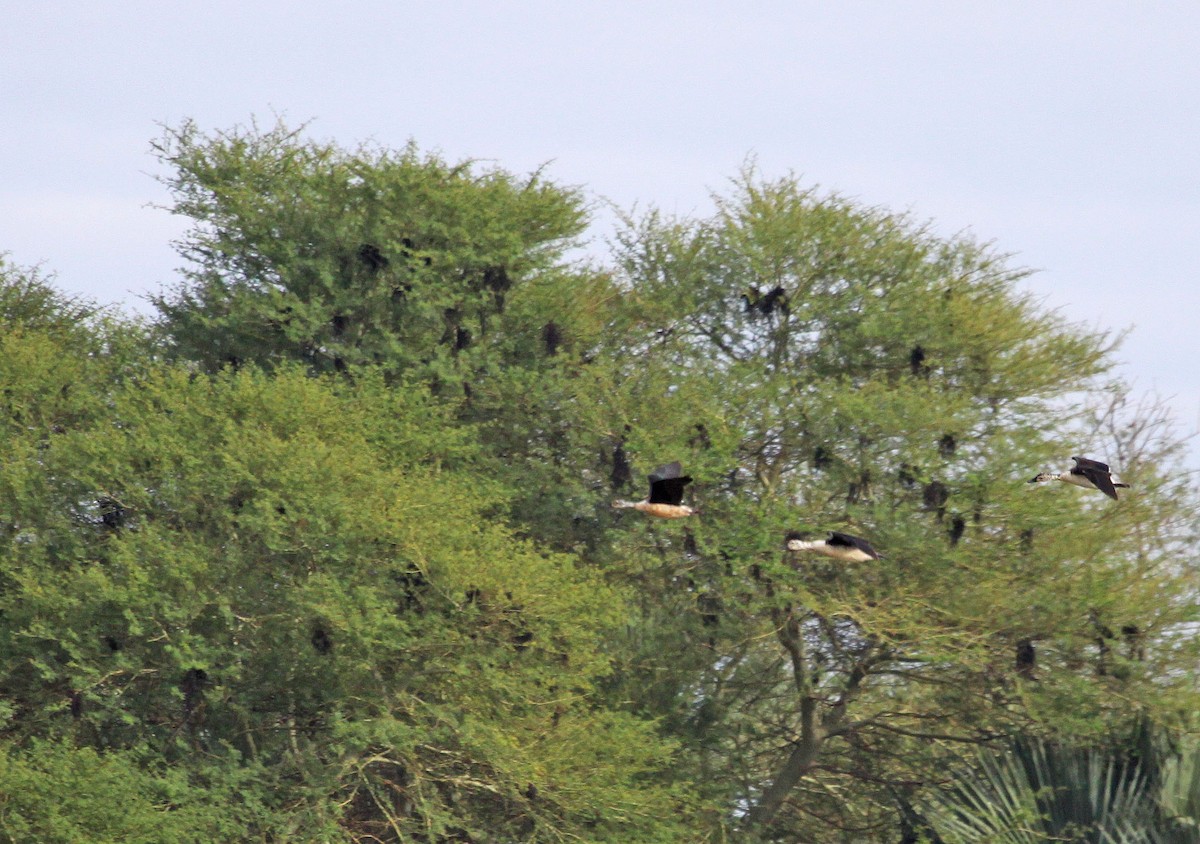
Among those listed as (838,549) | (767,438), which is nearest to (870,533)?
(767,438)

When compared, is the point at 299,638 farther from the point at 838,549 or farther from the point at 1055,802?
the point at 1055,802

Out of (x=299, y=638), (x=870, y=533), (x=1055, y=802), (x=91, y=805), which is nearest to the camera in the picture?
(x=91, y=805)

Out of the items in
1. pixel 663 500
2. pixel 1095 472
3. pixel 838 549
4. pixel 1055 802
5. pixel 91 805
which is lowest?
pixel 91 805

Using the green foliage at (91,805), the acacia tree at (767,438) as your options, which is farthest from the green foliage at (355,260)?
the green foliage at (91,805)

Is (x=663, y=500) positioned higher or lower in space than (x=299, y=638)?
higher

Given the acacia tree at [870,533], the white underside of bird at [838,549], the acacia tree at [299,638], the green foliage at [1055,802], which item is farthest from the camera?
the acacia tree at [870,533]

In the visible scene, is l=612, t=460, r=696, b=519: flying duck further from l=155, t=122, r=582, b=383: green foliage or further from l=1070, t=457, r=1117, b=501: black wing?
l=155, t=122, r=582, b=383: green foliage

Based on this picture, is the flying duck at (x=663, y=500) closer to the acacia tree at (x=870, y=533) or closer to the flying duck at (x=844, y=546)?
the flying duck at (x=844, y=546)

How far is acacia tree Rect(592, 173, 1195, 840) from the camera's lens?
83.1ft

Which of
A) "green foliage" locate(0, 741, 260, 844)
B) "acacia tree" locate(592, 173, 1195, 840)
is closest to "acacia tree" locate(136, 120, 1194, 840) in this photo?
"acacia tree" locate(592, 173, 1195, 840)

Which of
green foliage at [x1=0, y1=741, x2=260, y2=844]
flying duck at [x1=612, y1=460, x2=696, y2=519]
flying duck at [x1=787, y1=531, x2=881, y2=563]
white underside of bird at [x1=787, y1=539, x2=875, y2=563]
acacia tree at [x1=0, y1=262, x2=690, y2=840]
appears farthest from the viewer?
acacia tree at [x1=0, y1=262, x2=690, y2=840]

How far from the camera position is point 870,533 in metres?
26.1

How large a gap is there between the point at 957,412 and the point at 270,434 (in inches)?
366

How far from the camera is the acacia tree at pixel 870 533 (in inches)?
998
